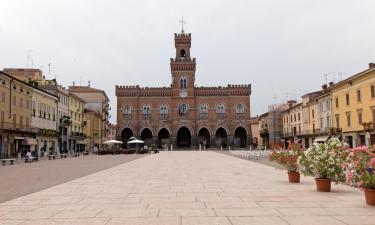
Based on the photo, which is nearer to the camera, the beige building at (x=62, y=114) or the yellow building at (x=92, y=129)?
the beige building at (x=62, y=114)

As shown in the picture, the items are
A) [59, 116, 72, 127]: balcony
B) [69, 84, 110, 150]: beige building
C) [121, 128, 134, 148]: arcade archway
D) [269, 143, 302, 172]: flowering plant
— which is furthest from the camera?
[69, 84, 110, 150]: beige building

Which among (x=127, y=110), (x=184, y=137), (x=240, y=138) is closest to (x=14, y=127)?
(x=127, y=110)

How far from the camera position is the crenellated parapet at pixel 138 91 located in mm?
73000

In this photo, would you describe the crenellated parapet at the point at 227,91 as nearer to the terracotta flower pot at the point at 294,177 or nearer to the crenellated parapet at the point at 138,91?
the crenellated parapet at the point at 138,91

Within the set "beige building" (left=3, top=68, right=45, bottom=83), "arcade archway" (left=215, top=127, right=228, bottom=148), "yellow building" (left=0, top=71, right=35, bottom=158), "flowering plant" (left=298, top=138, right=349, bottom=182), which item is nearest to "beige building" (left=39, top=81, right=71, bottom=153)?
"beige building" (left=3, top=68, right=45, bottom=83)

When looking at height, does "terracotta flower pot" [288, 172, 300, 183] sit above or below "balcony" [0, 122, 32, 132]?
below

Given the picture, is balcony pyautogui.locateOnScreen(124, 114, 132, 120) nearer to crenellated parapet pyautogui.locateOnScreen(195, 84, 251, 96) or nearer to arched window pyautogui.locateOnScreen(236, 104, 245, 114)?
crenellated parapet pyautogui.locateOnScreen(195, 84, 251, 96)

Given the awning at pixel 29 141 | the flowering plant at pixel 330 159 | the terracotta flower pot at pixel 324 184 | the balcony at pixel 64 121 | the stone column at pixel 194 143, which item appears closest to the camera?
the flowering plant at pixel 330 159

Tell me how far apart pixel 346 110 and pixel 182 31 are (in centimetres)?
4321

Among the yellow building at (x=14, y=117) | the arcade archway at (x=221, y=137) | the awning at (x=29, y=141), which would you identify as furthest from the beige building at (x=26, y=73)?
the arcade archway at (x=221, y=137)

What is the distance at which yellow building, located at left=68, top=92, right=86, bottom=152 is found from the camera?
5831cm

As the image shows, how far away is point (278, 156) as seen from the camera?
1429 centimetres

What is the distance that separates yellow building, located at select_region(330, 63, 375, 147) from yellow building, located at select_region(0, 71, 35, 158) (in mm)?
35358

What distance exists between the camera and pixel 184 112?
237 ft
